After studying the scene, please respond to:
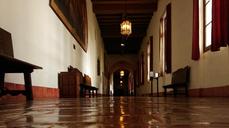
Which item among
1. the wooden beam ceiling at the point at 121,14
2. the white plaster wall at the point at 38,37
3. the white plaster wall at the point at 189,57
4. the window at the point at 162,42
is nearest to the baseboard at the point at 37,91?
the white plaster wall at the point at 38,37

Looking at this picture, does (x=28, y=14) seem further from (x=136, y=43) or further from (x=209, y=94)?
(x=136, y=43)

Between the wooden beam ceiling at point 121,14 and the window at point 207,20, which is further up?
the wooden beam ceiling at point 121,14

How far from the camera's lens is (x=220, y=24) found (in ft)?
21.4

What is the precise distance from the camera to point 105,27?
2244 centimetres

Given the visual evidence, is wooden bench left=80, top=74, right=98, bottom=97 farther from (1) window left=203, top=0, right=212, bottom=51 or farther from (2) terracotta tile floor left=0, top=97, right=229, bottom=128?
(2) terracotta tile floor left=0, top=97, right=229, bottom=128

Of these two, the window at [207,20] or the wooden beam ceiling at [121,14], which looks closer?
the window at [207,20]

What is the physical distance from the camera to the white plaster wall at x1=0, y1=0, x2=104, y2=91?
4770 mm

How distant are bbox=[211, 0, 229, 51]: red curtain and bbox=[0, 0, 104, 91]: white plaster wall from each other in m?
3.13

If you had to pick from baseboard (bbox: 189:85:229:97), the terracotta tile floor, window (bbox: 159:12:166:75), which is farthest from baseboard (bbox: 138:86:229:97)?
window (bbox: 159:12:166:75)

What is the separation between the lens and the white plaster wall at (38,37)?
4.77 metres

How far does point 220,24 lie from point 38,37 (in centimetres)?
323

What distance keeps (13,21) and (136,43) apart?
23.9m

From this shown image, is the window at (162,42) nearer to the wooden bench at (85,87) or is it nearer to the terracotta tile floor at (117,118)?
the wooden bench at (85,87)

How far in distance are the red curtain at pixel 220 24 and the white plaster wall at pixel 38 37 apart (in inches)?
123
